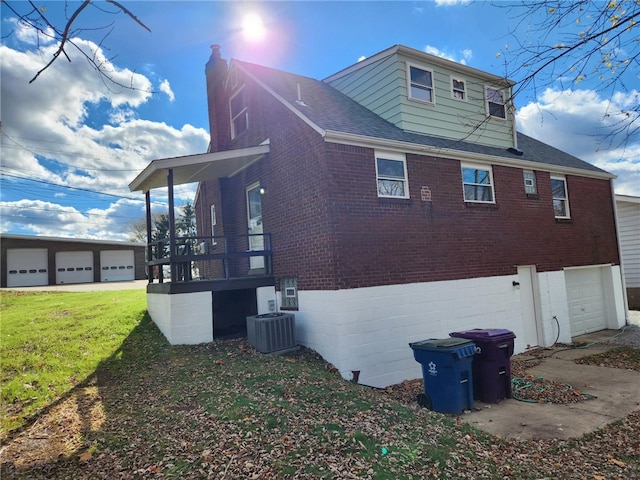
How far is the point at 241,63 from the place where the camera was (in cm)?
1227

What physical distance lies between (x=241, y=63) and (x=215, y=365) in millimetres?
8945

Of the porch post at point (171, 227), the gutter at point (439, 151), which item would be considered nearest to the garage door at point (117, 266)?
the porch post at point (171, 227)

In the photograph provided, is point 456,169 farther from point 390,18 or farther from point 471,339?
point 471,339

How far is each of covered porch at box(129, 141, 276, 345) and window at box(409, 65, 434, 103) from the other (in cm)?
413

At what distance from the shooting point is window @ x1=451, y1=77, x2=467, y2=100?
11.6 metres

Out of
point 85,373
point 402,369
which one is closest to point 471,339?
point 402,369

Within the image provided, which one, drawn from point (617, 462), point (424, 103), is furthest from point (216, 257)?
point (617, 462)

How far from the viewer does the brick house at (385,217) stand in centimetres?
840

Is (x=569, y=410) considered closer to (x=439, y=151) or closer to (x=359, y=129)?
(x=439, y=151)

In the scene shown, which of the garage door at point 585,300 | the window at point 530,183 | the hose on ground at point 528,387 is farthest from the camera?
the garage door at point 585,300

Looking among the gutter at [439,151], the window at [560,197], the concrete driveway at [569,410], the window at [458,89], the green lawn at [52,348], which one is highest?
the window at [458,89]

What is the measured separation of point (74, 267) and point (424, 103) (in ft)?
96.0

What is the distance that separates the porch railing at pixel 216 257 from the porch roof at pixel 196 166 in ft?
5.17

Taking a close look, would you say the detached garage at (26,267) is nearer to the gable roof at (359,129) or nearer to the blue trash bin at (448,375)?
the gable roof at (359,129)
